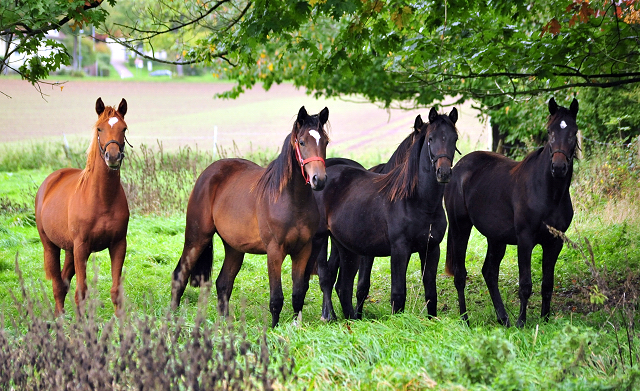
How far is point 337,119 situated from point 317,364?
106ft

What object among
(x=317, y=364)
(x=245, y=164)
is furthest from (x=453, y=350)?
(x=245, y=164)

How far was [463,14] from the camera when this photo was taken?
22.3ft

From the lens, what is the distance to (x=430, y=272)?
6.05 meters

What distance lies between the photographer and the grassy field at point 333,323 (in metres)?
3.54

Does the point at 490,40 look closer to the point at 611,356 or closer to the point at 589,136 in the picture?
the point at 611,356

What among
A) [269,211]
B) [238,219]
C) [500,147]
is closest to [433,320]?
[269,211]

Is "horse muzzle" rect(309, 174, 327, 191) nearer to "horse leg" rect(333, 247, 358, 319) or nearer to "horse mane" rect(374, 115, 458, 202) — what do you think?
"horse mane" rect(374, 115, 458, 202)

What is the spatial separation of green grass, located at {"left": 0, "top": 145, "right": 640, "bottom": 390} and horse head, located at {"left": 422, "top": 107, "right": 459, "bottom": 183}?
4.12ft

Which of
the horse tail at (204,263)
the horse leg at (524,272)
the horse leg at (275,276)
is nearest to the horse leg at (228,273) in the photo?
the horse tail at (204,263)

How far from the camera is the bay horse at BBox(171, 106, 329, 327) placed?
18.5 ft

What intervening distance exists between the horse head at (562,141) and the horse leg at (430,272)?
1332 mm

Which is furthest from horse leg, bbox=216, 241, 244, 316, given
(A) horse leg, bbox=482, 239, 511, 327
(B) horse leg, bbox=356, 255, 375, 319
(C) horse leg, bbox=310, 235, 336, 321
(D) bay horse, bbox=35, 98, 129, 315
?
(A) horse leg, bbox=482, 239, 511, 327

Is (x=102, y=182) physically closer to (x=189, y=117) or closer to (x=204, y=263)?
(x=204, y=263)

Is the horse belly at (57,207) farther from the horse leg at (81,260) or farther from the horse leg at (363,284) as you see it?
the horse leg at (363,284)
